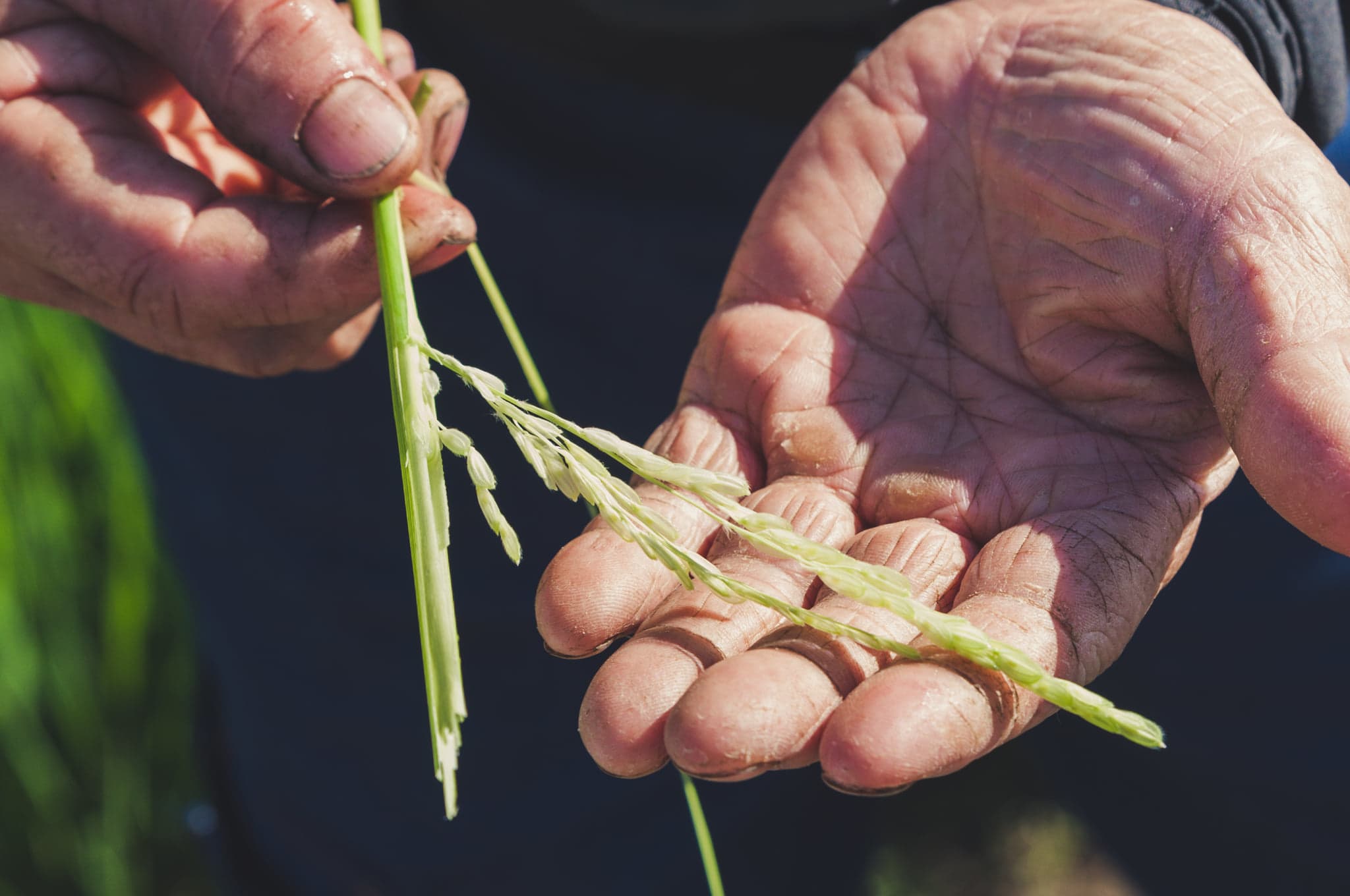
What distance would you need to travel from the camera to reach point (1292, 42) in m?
1.89

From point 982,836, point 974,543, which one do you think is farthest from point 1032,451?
point 982,836

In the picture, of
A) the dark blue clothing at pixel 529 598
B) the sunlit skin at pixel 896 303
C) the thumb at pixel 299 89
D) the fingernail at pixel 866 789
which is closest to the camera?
the fingernail at pixel 866 789

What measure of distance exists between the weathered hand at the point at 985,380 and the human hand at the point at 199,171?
65 centimetres

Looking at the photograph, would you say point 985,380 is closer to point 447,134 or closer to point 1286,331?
point 1286,331

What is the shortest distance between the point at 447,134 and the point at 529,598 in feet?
3.90

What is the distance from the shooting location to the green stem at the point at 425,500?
136cm

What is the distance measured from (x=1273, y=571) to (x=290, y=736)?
250cm

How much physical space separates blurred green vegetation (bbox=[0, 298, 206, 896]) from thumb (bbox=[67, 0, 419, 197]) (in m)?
1.83

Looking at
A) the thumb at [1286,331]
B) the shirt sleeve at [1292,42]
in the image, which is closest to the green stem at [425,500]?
the thumb at [1286,331]

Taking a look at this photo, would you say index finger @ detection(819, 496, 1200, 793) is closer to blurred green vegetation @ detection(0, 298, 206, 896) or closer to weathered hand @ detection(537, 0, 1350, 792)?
weathered hand @ detection(537, 0, 1350, 792)

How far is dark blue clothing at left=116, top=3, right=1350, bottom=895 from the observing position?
2393mm

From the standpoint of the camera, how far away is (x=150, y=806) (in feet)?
10.7

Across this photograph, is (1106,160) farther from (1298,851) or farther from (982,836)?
(982,836)

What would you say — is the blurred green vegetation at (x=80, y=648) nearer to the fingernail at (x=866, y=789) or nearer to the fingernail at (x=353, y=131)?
the fingernail at (x=353, y=131)
